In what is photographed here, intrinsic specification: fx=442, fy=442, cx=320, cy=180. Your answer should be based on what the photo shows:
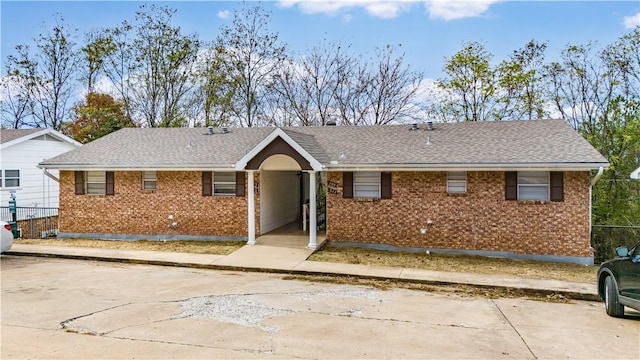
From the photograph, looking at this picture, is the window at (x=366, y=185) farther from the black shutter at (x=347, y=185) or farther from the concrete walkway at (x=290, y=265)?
the concrete walkway at (x=290, y=265)

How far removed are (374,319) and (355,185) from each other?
7368 mm

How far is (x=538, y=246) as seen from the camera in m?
12.9

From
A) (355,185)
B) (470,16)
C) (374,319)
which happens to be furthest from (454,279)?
(470,16)

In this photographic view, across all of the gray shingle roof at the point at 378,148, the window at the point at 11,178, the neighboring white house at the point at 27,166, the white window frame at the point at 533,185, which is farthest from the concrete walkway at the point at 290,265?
the neighboring white house at the point at 27,166

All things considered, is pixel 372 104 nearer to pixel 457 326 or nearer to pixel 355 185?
pixel 355 185

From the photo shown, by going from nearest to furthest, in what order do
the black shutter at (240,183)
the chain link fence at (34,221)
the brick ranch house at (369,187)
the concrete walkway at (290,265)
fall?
the concrete walkway at (290,265) → the brick ranch house at (369,187) → the black shutter at (240,183) → the chain link fence at (34,221)

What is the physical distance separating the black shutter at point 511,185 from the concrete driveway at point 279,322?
4574mm

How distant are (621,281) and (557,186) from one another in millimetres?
5808

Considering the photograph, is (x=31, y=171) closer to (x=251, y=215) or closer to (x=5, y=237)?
(x=5, y=237)

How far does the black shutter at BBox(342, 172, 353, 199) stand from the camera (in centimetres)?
1438

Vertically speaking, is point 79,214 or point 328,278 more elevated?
point 79,214

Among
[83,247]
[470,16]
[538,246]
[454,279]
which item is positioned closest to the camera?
[454,279]

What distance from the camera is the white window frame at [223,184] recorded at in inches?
599

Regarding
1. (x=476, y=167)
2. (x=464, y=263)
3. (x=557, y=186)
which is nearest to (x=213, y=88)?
(x=476, y=167)
